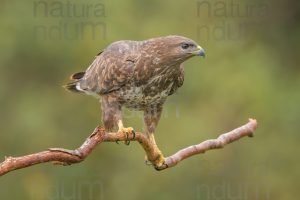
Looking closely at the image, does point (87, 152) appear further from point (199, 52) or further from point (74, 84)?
point (74, 84)

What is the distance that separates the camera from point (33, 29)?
15.4 meters

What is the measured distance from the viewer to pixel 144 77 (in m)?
7.95

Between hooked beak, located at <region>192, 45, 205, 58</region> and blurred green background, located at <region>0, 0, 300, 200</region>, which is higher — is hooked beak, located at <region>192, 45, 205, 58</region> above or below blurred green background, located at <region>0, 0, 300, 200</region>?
above

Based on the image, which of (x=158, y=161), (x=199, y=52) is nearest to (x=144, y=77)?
(x=199, y=52)

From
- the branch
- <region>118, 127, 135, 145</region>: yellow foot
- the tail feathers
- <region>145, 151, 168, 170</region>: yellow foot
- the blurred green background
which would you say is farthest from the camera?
the blurred green background

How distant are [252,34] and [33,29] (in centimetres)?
474

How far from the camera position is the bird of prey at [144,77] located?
7.85 meters

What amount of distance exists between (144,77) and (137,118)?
216 inches

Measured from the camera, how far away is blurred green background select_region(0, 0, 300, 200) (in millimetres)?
14172

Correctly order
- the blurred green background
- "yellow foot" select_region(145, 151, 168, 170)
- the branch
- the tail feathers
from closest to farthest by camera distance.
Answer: the branch → "yellow foot" select_region(145, 151, 168, 170) → the tail feathers → the blurred green background

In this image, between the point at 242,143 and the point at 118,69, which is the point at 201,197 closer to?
the point at 242,143

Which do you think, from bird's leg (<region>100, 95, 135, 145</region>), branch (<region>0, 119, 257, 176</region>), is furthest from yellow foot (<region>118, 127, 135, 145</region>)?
bird's leg (<region>100, 95, 135, 145</region>)

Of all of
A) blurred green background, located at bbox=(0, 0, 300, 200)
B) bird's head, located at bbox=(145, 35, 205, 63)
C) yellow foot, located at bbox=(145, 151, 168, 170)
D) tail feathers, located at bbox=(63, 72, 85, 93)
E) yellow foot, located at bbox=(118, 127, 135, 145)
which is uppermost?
bird's head, located at bbox=(145, 35, 205, 63)

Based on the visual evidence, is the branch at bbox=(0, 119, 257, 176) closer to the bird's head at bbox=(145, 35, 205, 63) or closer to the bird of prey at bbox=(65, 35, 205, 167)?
the bird of prey at bbox=(65, 35, 205, 167)
